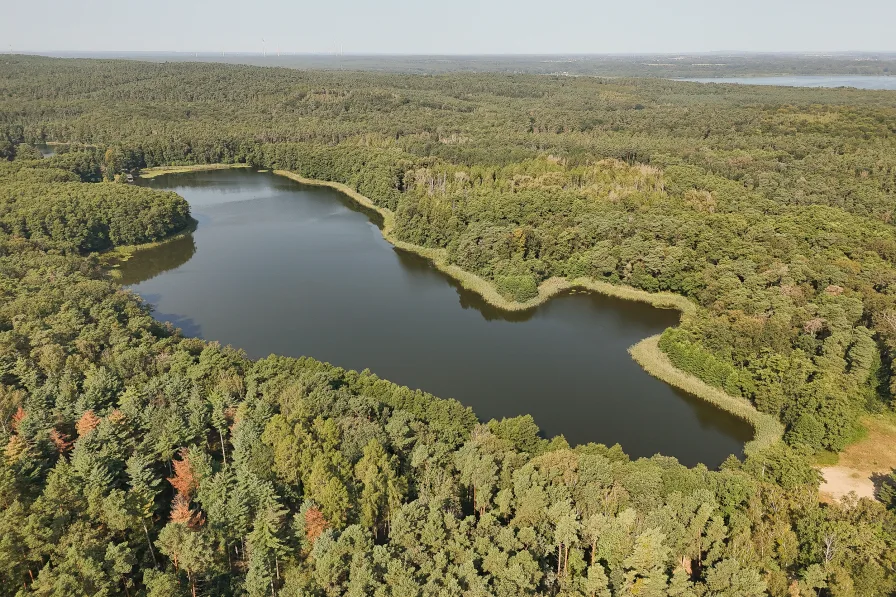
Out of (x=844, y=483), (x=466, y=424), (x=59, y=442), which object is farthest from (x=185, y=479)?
(x=844, y=483)

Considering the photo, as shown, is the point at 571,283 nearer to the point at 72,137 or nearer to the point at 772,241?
the point at 772,241

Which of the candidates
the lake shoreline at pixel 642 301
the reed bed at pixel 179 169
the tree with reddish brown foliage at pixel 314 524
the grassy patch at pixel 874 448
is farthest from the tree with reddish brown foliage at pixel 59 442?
the reed bed at pixel 179 169

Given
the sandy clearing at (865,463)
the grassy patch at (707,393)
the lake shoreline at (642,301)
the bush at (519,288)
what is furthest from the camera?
the bush at (519,288)

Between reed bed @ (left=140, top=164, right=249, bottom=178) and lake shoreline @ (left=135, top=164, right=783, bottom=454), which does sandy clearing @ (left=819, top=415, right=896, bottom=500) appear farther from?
reed bed @ (left=140, top=164, right=249, bottom=178)

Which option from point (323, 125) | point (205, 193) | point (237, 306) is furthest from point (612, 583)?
point (323, 125)

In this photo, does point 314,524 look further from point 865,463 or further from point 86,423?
point 865,463

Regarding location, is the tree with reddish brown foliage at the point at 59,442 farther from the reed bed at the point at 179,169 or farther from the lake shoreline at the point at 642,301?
the reed bed at the point at 179,169
